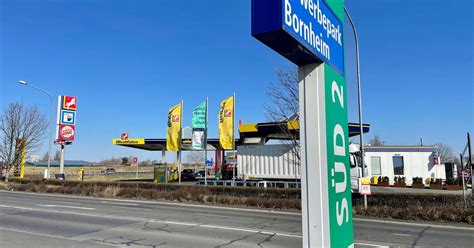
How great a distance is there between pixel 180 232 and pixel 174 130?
22.0 meters

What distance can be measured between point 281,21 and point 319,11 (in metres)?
0.69

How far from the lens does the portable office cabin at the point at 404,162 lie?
107 ft

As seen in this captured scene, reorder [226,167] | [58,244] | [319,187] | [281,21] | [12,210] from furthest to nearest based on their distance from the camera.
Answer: [226,167] → [12,210] → [58,244] → [319,187] → [281,21]

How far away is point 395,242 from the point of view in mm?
9352

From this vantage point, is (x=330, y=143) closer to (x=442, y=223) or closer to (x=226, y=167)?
(x=442, y=223)

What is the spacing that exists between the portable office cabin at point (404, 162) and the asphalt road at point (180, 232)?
2090cm

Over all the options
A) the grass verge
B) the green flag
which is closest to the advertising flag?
the green flag

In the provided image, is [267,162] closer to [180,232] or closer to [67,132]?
[180,232]

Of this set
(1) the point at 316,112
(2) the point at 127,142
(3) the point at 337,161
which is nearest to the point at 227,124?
(2) the point at 127,142

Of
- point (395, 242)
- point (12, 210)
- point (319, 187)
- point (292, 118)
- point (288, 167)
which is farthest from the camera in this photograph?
point (288, 167)

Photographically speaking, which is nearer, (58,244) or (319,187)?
(319,187)

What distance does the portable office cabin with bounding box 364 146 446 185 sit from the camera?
107 feet

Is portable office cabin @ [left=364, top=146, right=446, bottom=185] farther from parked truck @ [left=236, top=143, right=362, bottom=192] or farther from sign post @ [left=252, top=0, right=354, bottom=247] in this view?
sign post @ [left=252, top=0, right=354, bottom=247]

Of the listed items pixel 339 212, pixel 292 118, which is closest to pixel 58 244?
pixel 339 212
